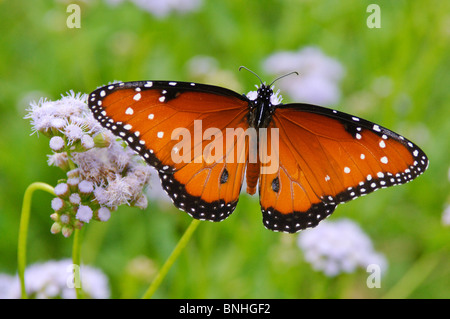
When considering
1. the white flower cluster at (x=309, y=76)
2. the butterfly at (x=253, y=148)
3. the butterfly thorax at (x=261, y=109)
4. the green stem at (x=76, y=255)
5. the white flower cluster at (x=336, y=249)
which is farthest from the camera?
the white flower cluster at (x=309, y=76)

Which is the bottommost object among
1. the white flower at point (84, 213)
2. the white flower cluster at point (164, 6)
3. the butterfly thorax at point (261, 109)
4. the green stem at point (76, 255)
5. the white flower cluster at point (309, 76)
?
the green stem at point (76, 255)

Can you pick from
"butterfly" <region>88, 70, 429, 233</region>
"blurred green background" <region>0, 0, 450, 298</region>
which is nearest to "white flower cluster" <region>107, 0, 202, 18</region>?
"blurred green background" <region>0, 0, 450, 298</region>

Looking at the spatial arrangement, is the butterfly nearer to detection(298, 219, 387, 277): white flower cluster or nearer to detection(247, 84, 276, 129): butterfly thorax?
detection(247, 84, 276, 129): butterfly thorax

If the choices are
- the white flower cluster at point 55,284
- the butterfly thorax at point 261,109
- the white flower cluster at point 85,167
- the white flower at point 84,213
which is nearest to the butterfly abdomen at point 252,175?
the butterfly thorax at point 261,109

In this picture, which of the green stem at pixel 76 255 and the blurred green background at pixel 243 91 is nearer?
the green stem at pixel 76 255

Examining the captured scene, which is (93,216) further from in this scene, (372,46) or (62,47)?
(372,46)

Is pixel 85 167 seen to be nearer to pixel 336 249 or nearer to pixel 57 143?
pixel 57 143

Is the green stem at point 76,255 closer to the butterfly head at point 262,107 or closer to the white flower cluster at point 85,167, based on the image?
the white flower cluster at point 85,167
